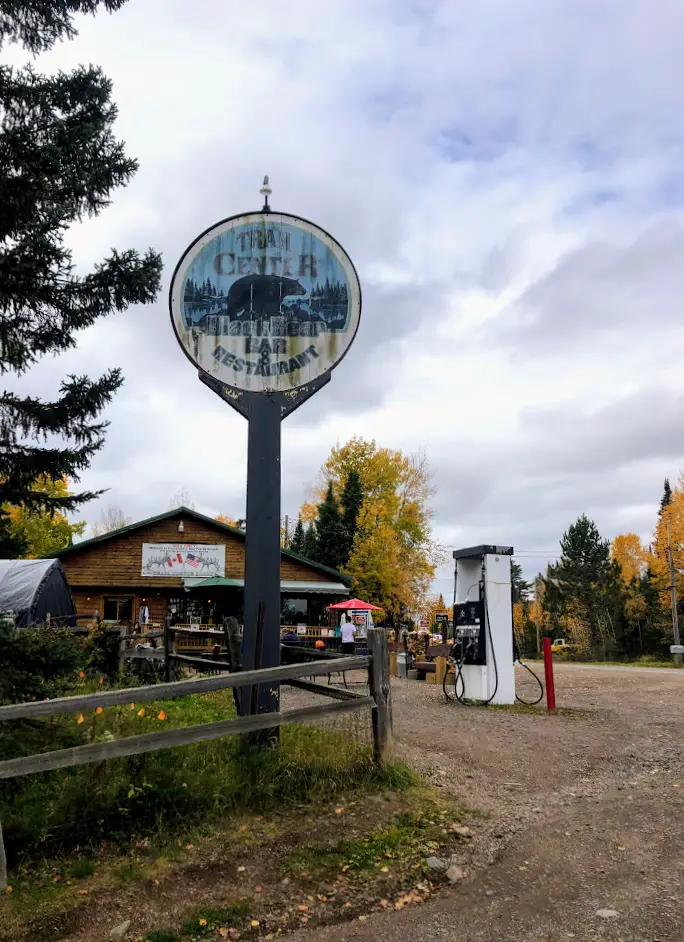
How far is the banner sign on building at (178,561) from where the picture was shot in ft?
103

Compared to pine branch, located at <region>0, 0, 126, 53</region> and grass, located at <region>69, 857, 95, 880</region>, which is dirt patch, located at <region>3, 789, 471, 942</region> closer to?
grass, located at <region>69, 857, 95, 880</region>

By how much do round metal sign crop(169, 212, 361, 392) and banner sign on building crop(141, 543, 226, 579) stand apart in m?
25.6

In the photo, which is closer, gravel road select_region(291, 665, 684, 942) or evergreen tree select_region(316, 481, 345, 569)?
gravel road select_region(291, 665, 684, 942)

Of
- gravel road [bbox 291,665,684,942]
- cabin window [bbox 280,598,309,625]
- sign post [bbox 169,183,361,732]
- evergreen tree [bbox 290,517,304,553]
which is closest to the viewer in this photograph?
gravel road [bbox 291,665,684,942]

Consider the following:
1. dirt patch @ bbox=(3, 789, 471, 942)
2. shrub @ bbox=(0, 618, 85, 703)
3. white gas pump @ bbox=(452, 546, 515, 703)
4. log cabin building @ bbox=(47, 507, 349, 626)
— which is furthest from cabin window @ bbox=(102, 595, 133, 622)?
dirt patch @ bbox=(3, 789, 471, 942)

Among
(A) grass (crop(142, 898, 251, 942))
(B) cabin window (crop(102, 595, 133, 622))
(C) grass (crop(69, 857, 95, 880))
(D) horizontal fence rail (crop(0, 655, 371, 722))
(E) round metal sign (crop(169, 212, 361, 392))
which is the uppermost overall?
(E) round metal sign (crop(169, 212, 361, 392))

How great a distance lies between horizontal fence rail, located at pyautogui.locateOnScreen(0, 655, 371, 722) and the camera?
4.35 metres

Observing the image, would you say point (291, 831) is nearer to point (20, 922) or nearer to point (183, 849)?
point (183, 849)

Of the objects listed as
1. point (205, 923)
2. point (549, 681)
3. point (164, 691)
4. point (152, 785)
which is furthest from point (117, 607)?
point (205, 923)

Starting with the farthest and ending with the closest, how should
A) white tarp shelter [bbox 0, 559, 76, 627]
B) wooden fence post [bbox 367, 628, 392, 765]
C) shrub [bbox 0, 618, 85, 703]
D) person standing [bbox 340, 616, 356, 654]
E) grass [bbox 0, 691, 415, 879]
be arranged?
person standing [bbox 340, 616, 356, 654], white tarp shelter [bbox 0, 559, 76, 627], wooden fence post [bbox 367, 628, 392, 765], shrub [bbox 0, 618, 85, 703], grass [bbox 0, 691, 415, 879]

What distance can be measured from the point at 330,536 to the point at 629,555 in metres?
37.6

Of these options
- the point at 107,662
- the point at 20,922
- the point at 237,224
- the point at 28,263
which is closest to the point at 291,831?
the point at 20,922

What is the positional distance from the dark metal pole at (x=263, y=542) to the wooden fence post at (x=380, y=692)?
87cm

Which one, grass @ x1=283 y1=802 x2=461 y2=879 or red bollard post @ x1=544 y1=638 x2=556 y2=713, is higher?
red bollard post @ x1=544 y1=638 x2=556 y2=713
